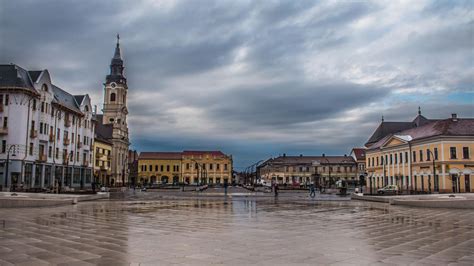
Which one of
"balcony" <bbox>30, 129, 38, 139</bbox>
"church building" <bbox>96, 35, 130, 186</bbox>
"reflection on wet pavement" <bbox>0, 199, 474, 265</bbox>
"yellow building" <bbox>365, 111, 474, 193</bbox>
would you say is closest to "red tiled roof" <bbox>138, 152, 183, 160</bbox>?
"church building" <bbox>96, 35, 130, 186</bbox>

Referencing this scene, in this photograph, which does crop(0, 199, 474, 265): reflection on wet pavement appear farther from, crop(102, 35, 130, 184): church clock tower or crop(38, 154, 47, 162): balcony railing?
crop(102, 35, 130, 184): church clock tower

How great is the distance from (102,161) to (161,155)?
42165mm

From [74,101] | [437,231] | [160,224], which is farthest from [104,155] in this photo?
[437,231]

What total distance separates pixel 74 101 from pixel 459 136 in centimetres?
5778

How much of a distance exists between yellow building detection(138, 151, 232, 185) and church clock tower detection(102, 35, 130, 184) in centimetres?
1980

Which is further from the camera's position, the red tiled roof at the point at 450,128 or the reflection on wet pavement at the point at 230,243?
the red tiled roof at the point at 450,128

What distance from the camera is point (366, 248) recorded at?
10562mm

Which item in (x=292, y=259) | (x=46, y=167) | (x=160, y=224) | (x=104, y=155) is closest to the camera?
(x=292, y=259)

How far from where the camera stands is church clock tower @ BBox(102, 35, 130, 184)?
334 ft

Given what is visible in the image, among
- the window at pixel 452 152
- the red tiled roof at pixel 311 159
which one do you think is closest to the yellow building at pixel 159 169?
the red tiled roof at pixel 311 159

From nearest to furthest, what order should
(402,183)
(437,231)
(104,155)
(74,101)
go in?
(437,231)
(402,183)
(74,101)
(104,155)

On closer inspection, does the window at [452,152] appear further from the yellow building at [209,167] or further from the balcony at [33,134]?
the yellow building at [209,167]

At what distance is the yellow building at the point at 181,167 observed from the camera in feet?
416

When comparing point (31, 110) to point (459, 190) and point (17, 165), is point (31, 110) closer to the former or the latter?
point (17, 165)
